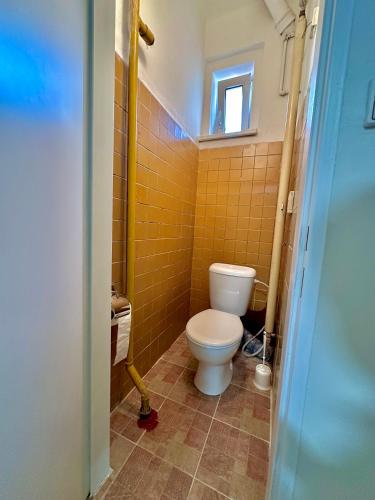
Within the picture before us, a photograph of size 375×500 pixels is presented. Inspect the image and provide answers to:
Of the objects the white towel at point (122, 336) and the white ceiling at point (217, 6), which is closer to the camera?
the white towel at point (122, 336)

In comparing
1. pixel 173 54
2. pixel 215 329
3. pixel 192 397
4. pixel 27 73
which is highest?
pixel 173 54

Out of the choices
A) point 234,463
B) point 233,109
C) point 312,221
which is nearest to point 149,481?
point 234,463

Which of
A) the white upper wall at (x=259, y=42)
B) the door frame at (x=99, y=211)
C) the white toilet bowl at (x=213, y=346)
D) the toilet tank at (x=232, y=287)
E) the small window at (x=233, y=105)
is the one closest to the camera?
the door frame at (x=99, y=211)

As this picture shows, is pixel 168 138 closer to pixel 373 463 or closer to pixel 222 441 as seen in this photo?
pixel 373 463

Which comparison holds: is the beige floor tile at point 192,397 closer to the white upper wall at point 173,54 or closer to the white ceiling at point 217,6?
the white upper wall at point 173,54

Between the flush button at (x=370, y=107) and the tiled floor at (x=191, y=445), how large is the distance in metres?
1.33

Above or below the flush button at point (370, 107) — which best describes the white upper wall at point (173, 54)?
above

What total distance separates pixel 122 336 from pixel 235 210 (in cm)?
145

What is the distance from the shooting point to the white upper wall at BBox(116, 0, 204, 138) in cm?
108

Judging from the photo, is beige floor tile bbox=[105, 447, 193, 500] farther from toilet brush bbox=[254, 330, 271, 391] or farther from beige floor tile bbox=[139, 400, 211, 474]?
toilet brush bbox=[254, 330, 271, 391]

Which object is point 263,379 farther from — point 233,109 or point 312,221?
point 233,109

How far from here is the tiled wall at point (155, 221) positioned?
3.42 ft

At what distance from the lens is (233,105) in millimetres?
2023

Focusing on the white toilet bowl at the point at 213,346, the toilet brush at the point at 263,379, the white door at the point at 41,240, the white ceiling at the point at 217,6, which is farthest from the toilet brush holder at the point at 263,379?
the white ceiling at the point at 217,6
